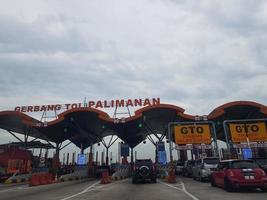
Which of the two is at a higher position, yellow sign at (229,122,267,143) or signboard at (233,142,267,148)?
yellow sign at (229,122,267,143)

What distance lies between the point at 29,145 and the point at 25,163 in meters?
11.8

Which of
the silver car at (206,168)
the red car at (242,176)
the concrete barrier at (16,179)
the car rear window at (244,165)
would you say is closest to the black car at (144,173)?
the silver car at (206,168)

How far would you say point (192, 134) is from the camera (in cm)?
2786

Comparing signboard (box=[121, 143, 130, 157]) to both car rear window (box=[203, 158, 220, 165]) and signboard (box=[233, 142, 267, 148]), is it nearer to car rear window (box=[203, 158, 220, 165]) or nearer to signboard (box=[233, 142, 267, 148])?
signboard (box=[233, 142, 267, 148])

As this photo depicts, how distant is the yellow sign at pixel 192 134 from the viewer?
27.6 m

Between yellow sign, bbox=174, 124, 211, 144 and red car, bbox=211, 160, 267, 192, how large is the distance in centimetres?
1303

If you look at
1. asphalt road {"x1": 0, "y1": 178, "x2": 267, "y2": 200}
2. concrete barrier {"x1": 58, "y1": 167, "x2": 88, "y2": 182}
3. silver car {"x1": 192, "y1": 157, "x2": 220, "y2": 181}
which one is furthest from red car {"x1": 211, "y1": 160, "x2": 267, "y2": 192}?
concrete barrier {"x1": 58, "y1": 167, "x2": 88, "y2": 182}

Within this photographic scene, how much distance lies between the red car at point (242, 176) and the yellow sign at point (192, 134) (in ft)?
42.8

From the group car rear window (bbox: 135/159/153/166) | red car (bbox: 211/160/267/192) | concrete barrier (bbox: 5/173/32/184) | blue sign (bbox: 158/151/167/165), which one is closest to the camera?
red car (bbox: 211/160/267/192)

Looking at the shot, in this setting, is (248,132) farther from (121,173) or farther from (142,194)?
(142,194)

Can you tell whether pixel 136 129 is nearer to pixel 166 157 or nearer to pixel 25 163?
pixel 166 157

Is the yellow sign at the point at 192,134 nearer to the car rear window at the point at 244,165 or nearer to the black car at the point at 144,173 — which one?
the black car at the point at 144,173

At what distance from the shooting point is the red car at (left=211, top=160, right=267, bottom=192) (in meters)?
13.1

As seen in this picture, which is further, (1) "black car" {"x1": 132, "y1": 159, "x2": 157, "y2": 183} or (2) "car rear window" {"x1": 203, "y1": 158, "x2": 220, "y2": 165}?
(2) "car rear window" {"x1": 203, "y1": 158, "x2": 220, "y2": 165}
